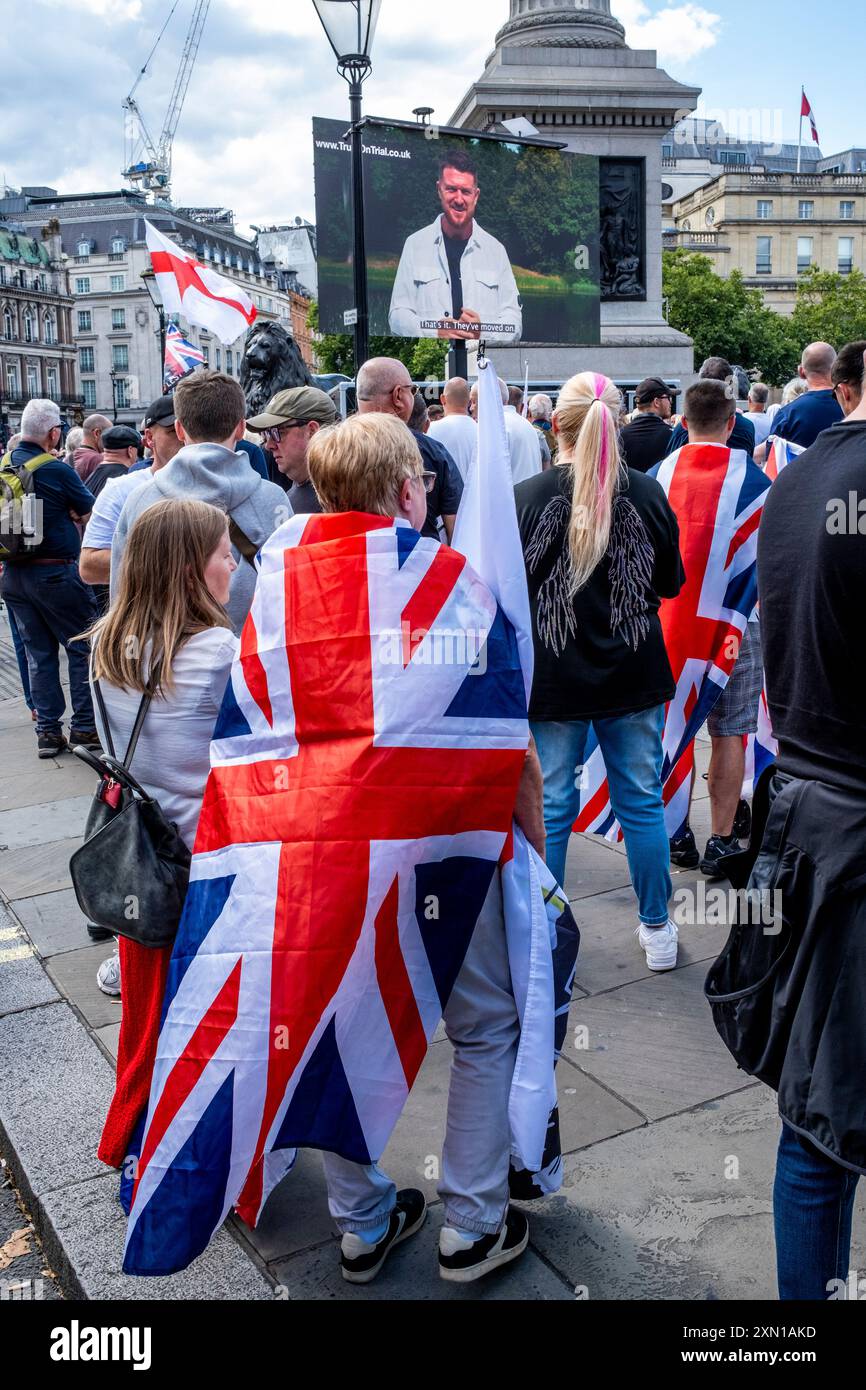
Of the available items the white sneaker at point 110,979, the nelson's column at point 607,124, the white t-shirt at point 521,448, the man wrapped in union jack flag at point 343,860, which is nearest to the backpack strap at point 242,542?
the white sneaker at point 110,979

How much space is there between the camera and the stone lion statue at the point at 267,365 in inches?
252

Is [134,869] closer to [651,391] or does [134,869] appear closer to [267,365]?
[267,365]

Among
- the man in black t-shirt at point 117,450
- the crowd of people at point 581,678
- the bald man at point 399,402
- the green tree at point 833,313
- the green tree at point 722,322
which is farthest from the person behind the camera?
the green tree at point 833,313

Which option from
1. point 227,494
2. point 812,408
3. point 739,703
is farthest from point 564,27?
point 227,494

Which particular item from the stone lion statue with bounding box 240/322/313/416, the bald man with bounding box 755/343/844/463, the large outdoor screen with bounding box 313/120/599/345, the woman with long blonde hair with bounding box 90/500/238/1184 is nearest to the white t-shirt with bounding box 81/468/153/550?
the stone lion statue with bounding box 240/322/313/416

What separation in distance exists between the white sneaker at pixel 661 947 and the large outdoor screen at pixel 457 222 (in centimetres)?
1378

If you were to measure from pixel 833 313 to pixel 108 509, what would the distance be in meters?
61.5

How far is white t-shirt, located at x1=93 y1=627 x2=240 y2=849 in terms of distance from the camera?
2.90 metres

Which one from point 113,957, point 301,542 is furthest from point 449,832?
point 113,957

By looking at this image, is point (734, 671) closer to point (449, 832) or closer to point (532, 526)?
point (532, 526)

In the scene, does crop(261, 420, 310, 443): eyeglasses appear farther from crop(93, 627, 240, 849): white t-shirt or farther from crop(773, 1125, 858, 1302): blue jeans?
crop(773, 1125, 858, 1302): blue jeans

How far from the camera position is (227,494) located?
4.15m

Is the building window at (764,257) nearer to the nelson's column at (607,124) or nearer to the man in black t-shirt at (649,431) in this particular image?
the nelson's column at (607,124)

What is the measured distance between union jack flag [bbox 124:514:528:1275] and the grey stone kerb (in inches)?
800
